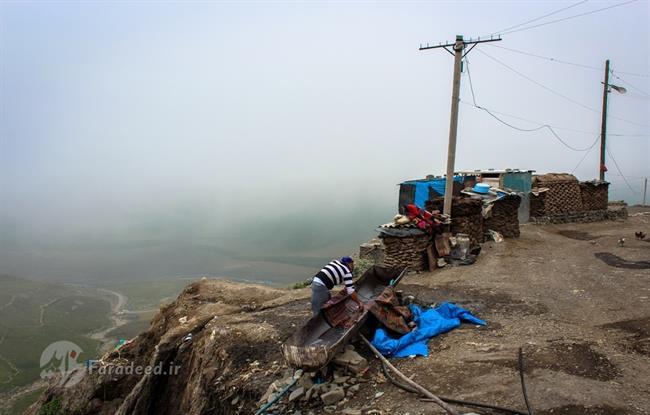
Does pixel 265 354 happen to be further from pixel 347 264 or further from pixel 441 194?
pixel 441 194

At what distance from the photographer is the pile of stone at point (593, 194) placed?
24.2m

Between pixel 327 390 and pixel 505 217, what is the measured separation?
15122 mm

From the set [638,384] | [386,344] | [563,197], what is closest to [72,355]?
[386,344]

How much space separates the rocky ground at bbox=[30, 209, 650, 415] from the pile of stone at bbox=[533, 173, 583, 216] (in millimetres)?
6772

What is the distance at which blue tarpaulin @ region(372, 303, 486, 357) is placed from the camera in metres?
7.44

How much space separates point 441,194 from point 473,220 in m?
4.65

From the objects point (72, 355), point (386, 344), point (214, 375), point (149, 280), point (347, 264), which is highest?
point (347, 264)

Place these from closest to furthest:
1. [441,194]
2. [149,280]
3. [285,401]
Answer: [285,401] < [441,194] < [149,280]

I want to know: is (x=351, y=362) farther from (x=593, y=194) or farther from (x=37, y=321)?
(x=37, y=321)

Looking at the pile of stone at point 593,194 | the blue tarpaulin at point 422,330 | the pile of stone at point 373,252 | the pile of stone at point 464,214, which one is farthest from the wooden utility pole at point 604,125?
the blue tarpaulin at point 422,330

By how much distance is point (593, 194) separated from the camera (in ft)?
79.5

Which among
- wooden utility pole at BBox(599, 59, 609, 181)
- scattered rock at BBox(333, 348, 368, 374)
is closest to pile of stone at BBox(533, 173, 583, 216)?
wooden utility pole at BBox(599, 59, 609, 181)

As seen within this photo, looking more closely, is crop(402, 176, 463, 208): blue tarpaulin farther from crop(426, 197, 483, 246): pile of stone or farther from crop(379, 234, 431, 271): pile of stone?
crop(379, 234, 431, 271): pile of stone

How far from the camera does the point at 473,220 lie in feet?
53.6
